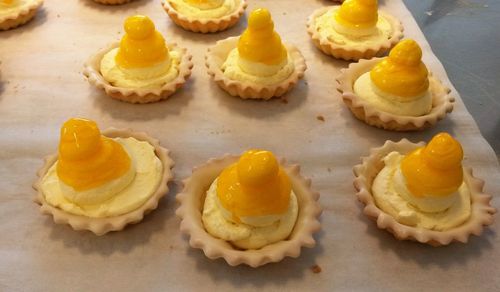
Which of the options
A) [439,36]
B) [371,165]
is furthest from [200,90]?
[439,36]

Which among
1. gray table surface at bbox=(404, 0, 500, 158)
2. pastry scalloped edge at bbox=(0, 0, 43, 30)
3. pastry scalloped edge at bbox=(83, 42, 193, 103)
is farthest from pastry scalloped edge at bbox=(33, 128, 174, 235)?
gray table surface at bbox=(404, 0, 500, 158)

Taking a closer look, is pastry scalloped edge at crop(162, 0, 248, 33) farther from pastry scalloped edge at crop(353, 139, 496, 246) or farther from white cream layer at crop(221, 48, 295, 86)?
pastry scalloped edge at crop(353, 139, 496, 246)

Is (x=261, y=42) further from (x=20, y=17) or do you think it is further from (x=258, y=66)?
(x=20, y=17)

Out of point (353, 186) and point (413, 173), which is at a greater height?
point (413, 173)

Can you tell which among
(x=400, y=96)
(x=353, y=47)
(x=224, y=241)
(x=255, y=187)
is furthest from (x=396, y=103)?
(x=224, y=241)

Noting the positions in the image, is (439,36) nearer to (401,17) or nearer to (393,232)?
(401,17)

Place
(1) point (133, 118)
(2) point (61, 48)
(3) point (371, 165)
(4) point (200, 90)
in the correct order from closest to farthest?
(3) point (371, 165) < (1) point (133, 118) < (4) point (200, 90) < (2) point (61, 48)
